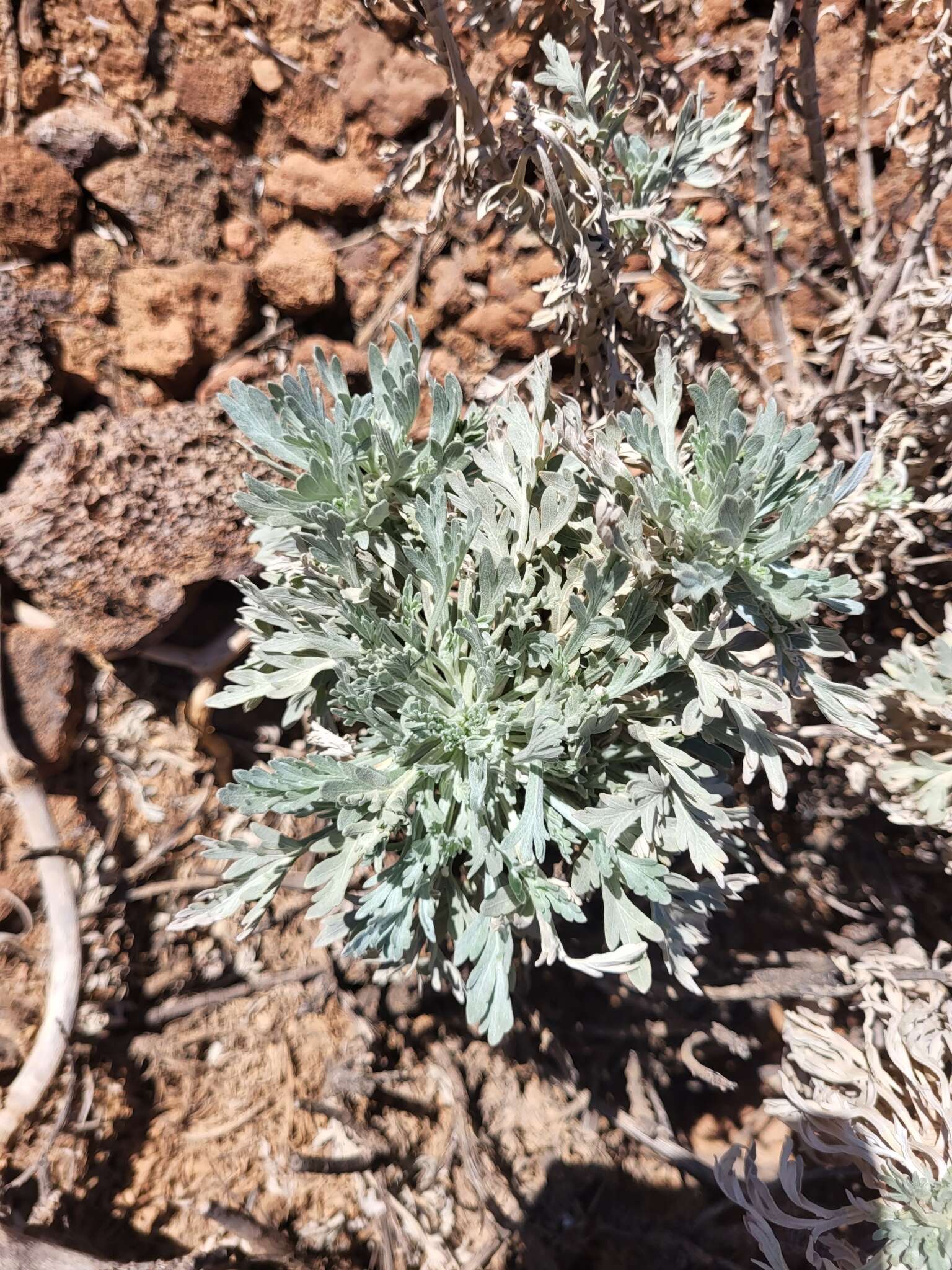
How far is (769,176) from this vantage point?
6.06ft

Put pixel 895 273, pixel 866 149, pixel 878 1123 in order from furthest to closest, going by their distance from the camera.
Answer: pixel 866 149
pixel 895 273
pixel 878 1123

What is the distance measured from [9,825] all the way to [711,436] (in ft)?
6.72

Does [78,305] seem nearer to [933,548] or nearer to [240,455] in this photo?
[240,455]

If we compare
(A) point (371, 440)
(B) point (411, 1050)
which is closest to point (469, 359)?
(A) point (371, 440)

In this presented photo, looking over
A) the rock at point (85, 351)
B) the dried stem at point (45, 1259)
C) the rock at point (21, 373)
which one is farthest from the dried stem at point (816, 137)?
the dried stem at point (45, 1259)

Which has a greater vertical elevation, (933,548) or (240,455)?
(240,455)

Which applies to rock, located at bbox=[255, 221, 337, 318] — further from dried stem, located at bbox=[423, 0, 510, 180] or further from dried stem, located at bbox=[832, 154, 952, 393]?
dried stem, located at bbox=[832, 154, 952, 393]

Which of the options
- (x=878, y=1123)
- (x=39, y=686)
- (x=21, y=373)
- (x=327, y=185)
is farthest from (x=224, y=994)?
(x=327, y=185)

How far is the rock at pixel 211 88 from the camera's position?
7.25ft

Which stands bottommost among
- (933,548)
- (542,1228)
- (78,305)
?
(542,1228)

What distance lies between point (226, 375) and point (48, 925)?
5.25 ft

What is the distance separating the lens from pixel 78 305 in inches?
86.5

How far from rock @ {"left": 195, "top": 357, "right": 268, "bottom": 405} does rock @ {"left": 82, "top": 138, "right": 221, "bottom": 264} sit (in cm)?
31

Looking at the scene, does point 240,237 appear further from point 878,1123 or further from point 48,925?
point 878,1123
